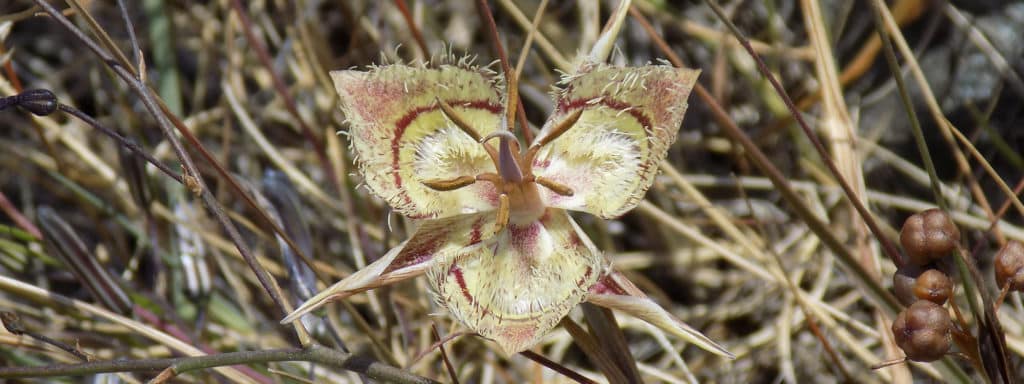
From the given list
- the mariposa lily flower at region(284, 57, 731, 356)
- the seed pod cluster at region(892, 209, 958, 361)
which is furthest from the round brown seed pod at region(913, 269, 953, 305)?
the mariposa lily flower at region(284, 57, 731, 356)

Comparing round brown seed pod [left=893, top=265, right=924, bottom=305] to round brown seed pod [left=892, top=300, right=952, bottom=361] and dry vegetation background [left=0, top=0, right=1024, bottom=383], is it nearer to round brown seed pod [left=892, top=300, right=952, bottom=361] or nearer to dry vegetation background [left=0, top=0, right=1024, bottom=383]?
round brown seed pod [left=892, top=300, right=952, bottom=361]

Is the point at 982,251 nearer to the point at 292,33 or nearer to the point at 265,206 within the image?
the point at 265,206

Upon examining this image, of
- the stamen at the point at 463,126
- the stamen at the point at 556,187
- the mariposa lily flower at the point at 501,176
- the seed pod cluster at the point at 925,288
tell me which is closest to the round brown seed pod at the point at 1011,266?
the seed pod cluster at the point at 925,288

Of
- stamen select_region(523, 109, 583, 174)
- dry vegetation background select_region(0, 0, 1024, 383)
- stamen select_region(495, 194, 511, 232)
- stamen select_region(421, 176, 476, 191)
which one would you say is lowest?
dry vegetation background select_region(0, 0, 1024, 383)

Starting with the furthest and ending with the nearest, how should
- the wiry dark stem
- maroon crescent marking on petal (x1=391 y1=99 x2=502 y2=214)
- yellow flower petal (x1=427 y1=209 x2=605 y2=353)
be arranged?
maroon crescent marking on petal (x1=391 y1=99 x2=502 y2=214), yellow flower petal (x1=427 y1=209 x2=605 y2=353), the wiry dark stem

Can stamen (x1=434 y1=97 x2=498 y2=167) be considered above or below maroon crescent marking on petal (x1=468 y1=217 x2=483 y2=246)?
above

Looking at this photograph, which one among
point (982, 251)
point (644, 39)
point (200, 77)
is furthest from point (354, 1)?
point (982, 251)
